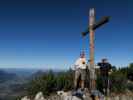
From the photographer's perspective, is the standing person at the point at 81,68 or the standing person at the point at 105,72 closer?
the standing person at the point at 81,68

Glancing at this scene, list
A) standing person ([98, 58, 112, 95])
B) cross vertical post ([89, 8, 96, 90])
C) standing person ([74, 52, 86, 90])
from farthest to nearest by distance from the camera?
standing person ([98, 58, 112, 95])
standing person ([74, 52, 86, 90])
cross vertical post ([89, 8, 96, 90])

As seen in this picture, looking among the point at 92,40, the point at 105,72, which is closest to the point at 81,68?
the point at 92,40

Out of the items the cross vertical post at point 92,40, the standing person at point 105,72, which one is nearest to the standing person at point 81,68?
the cross vertical post at point 92,40

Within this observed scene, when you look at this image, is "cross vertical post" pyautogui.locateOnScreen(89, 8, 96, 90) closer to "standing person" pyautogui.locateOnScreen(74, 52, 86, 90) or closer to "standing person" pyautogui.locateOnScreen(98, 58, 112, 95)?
"standing person" pyautogui.locateOnScreen(74, 52, 86, 90)

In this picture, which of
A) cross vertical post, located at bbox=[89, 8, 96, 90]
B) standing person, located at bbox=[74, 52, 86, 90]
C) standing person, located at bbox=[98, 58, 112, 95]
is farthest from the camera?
standing person, located at bbox=[98, 58, 112, 95]

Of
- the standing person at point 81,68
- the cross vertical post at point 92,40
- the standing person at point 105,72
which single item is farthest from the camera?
the standing person at point 105,72

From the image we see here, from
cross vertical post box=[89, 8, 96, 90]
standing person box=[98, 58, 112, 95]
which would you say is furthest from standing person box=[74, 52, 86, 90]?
standing person box=[98, 58, 112, 95]

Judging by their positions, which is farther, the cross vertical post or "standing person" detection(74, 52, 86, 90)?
"standing person" detection(74, 52, 86, 90)

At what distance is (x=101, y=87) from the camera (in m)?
11.0

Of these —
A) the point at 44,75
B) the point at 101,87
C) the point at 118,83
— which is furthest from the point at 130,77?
the point at 44,75

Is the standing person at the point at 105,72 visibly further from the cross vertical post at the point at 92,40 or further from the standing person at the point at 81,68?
the cross vertical post at the point at 92,40

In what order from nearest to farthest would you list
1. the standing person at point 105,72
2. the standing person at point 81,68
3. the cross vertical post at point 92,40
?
the cross vertical post at point 92,40 → the standing person at point 81,68 → the standing person at point 105,72

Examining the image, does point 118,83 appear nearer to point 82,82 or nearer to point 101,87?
point 101,87

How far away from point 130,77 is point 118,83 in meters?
3.91
